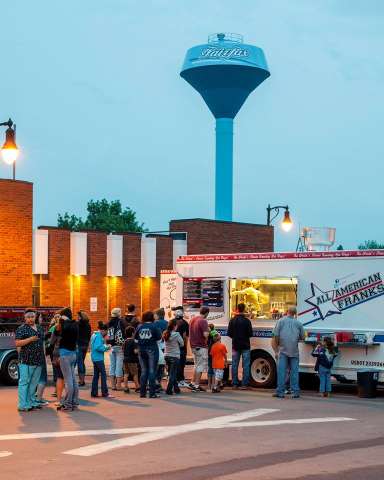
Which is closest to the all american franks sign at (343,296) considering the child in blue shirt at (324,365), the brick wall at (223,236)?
the child in blue shirt at (324,365)

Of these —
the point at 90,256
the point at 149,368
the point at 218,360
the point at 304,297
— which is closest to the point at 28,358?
the point at 149,368

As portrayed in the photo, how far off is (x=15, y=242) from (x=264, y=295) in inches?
440

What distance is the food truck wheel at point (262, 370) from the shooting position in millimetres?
23969

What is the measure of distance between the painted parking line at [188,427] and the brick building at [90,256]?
15.7 meters

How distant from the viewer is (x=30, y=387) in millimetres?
18875

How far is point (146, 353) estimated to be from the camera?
21.2 metres

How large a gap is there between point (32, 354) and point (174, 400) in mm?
3532

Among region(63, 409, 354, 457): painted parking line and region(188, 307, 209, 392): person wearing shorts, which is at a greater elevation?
region(188, 307, 209, 392): person wearing shorts

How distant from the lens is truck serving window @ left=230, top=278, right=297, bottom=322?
24.1 m

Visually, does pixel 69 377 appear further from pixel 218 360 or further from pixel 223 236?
pixel 223 236

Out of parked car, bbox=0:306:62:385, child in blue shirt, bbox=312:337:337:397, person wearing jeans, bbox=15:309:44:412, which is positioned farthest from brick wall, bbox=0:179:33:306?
person wearing jeans, bbox=15:309:44:412

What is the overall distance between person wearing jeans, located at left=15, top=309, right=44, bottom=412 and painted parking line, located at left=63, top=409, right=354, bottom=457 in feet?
10.8

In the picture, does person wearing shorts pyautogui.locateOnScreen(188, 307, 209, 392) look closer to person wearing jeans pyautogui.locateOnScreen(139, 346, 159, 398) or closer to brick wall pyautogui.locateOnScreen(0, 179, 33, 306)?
person wearing jeans pyautogui.locateOnScreen(139, 346, 159, 398)

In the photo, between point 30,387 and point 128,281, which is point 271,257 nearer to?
point 30,387
